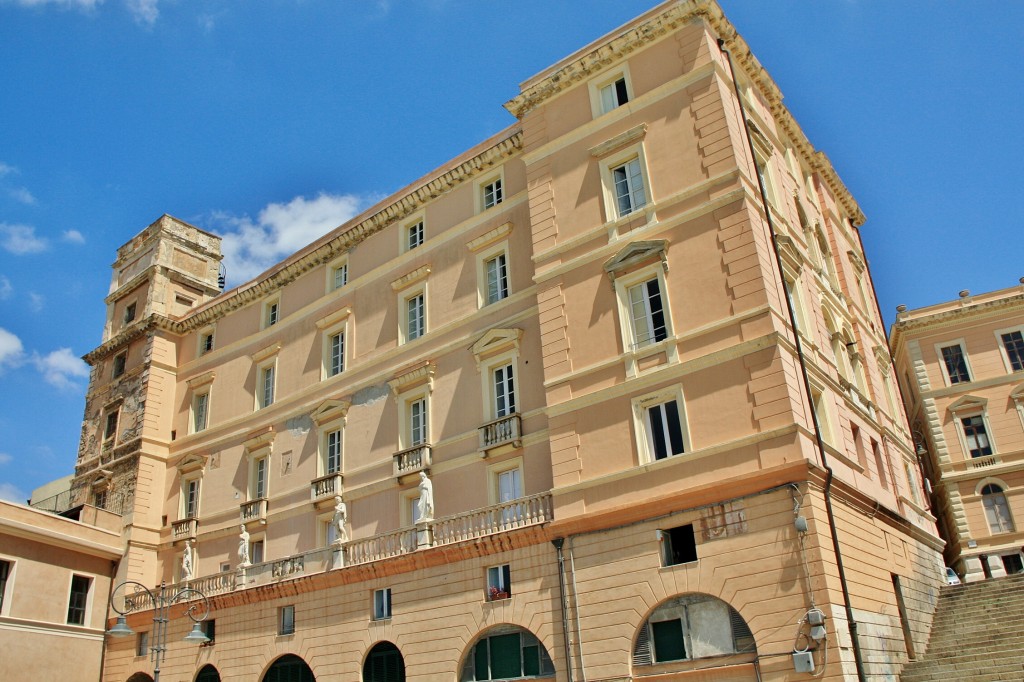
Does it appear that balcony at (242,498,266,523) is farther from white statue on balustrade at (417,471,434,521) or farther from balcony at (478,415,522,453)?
balcony at (478,415,522,453)

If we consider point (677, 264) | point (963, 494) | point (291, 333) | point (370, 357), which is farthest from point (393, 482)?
point (963, 494)

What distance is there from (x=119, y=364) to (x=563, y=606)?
27.6 metres

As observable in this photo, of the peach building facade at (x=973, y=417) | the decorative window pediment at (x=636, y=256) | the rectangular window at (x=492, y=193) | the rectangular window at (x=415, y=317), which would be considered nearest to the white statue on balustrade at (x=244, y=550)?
the rectangular window at (x=415, y=317)

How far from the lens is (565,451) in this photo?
23203mm

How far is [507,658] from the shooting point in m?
22.7

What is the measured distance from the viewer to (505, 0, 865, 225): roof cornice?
81.8ft

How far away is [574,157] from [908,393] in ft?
99.1

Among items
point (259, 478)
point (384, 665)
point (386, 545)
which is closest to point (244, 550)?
point (259, 478)

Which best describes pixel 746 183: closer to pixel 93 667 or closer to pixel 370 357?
pixel 370 357

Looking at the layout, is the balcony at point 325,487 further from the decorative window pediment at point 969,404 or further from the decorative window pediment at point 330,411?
the decorative window pediment at point 969,404

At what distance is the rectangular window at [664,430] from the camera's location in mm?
21594

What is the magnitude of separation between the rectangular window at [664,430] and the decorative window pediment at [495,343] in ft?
18.9

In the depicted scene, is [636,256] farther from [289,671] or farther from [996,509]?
[996,509]

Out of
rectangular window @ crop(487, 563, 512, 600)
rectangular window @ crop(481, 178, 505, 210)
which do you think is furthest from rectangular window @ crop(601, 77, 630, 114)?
rectangular window @ crop(487, 563, 512, 600)
